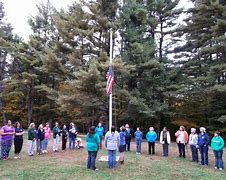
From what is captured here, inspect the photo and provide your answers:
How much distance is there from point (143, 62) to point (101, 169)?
1577cm

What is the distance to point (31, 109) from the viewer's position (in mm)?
36938

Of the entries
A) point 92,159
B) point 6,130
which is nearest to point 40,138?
point 6,130

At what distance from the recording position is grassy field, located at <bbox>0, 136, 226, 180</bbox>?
9750 millimetres

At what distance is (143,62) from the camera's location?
83.5ft

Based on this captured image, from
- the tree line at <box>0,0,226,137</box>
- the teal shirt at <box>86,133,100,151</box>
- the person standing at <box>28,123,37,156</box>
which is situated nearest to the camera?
the teal shirt at <box>86,133,100,151</box>

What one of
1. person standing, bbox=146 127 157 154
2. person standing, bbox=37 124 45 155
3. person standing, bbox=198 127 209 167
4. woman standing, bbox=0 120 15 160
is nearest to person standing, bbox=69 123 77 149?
person standing, bbox=37 124 45 155

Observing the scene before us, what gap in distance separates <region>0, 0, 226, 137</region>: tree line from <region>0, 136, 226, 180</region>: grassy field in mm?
9503

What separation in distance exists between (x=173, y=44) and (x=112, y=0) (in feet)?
25.0

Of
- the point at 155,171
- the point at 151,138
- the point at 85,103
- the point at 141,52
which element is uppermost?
the point at 141,52

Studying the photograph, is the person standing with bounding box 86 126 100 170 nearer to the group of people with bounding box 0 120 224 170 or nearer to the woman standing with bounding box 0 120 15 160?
the group of people with bounding box 0 120 224 170

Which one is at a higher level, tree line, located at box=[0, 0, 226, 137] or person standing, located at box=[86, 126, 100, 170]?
tree line, located at box=[0, 0, 226, 137]

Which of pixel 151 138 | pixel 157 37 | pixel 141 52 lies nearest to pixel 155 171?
pixel 151 138

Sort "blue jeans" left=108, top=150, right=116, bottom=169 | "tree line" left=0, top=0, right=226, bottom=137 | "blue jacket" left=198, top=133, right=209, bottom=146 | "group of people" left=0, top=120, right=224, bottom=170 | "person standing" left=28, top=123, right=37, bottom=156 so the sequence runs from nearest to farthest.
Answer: "group of people" left=0, top=120, right=224, bottom=170, "blue jeans" left=108, top=150, right=116, bottom=169, "blue jacket" left=198, top=133, right=209, bottom=146, "person standing" left=28, top=123, right=37, bottom=156, "tree line" left=0, top=0, right=226, bottom=137

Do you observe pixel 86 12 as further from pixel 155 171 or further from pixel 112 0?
pixel 155 171
